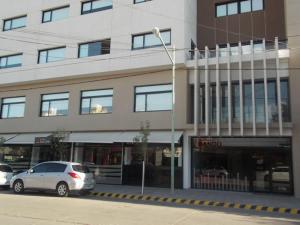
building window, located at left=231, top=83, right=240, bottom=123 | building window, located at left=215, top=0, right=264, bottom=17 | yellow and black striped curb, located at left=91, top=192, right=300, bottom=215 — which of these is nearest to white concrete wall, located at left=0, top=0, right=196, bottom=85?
building window, located at left=215, top=0, right=264, bottom=17

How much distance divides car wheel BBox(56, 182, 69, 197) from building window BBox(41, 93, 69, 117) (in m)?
8.03

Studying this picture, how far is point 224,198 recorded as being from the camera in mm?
16734

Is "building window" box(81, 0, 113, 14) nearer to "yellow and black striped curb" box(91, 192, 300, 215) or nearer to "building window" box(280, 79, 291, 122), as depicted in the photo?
"building window" box(280, 79, 291, 122)

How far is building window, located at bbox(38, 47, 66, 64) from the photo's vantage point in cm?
2479

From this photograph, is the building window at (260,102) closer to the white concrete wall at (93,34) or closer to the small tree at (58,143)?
the white concrete wall at (93,34)

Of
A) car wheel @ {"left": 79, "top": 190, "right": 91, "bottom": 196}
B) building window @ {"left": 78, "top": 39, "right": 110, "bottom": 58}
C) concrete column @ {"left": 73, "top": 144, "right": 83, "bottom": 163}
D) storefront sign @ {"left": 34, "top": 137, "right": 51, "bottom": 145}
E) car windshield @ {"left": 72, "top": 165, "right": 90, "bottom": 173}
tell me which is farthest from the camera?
concrete column @ {"left": 73, "top": 144, "right": 83, "bottom": 163}

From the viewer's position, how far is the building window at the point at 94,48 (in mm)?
23203

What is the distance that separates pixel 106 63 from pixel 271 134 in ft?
35.5

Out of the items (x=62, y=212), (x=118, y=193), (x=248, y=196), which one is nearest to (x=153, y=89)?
(x=118, y=193)

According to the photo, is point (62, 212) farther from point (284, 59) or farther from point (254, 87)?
point (284, 59)

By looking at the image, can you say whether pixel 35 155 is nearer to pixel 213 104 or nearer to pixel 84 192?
pixel 84 192

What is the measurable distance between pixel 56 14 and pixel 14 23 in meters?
4.05

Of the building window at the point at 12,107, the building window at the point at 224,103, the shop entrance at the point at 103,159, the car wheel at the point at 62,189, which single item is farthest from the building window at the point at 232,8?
the building window at the point at 12,107

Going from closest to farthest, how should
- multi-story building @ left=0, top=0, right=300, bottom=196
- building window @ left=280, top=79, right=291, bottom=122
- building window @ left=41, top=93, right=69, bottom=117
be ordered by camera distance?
building window @ left=280, top=79, right=291, bottom=122 < multi-story building @ left=0, top=0, right=300, bottom=196 < building window @ left=41, top=93, right=69, bottom=117
